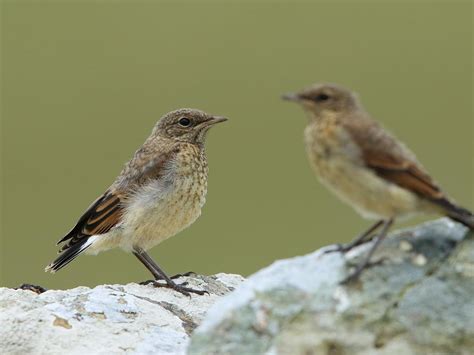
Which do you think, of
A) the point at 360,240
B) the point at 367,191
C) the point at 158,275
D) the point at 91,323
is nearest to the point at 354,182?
the point at 367,191

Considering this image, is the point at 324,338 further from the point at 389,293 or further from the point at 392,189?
the point at 392,189

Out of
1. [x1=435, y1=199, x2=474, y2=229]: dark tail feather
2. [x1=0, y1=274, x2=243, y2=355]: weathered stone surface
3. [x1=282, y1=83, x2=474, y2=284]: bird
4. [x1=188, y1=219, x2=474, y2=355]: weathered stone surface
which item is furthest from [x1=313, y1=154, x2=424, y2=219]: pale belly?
[x1=0, y1=274, x2=243, y2=355]: weathered stone surface

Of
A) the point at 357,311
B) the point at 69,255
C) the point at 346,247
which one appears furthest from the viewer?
the point at 69,255

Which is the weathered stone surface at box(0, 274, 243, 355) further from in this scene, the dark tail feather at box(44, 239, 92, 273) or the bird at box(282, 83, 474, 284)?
the dark tail feather at box(44, 239, 92, 273)

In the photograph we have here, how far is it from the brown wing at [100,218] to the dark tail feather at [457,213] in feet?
13.2

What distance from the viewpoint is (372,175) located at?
17.6 ft

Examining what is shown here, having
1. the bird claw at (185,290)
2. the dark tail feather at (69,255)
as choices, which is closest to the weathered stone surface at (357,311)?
the bird claw at (185,290)

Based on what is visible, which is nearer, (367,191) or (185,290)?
(367,191)

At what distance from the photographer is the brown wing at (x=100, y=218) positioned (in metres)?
8.85

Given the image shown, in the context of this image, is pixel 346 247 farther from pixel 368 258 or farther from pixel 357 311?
pixel 357 311

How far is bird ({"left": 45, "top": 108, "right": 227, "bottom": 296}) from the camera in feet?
28.9

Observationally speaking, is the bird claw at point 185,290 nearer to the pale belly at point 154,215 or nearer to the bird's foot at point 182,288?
the bird's foot at point 182,288

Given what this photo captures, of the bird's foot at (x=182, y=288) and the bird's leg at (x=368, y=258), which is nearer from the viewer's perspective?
the bird's leg at (x=368, y=258)

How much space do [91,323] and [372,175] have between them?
2.12 metres
